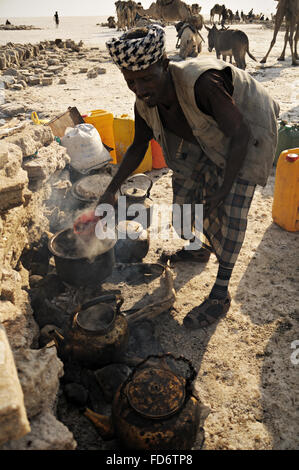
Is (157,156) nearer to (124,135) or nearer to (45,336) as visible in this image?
(124,135)

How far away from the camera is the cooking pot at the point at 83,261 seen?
10.0 feet

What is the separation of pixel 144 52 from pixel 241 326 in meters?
2.49

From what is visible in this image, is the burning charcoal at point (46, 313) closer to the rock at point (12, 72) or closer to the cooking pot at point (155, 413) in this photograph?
the cooking pot at point (155, 413)

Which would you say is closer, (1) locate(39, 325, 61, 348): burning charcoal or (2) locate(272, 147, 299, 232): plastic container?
(1) locate(39, 325, 61, 348): burning charcoal

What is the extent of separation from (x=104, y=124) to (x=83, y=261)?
3636 mm

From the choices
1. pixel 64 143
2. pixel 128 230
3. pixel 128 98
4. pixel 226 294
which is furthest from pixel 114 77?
pixel 226 294

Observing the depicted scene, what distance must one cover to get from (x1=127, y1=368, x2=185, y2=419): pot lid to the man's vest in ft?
5.54

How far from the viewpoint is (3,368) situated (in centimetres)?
158

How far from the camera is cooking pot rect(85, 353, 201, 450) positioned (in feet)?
6.09

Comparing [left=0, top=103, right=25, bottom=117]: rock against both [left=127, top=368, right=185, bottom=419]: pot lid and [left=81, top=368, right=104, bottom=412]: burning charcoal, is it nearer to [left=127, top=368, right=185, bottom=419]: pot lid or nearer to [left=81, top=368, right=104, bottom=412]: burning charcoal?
[left=81, top=368, right=104, bottom=412]: burning charcoal

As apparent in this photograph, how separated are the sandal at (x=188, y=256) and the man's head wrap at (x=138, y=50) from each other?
230 cm

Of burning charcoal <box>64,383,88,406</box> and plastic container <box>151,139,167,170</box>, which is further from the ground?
plastic container <box>151,139,167,170</box>

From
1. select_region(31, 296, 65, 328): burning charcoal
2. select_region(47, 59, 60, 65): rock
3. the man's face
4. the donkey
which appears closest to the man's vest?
the man's face

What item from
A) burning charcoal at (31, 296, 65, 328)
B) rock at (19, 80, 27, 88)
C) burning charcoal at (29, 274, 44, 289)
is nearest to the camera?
burning charcoal at (31, 296, 65, 328)
